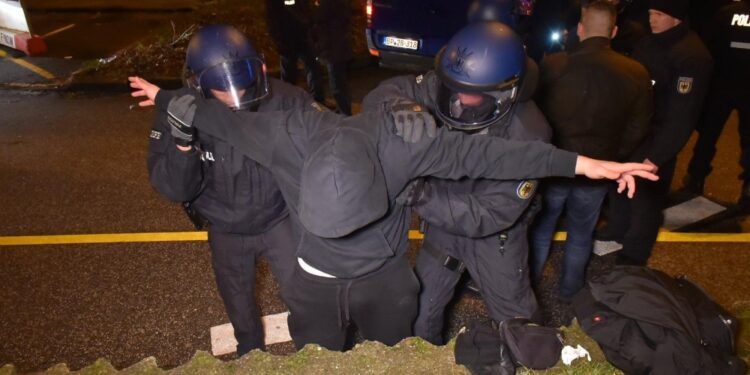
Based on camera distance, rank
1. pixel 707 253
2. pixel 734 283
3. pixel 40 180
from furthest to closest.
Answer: pixel 40 180 → pixel 707 253 → pixel 734 283

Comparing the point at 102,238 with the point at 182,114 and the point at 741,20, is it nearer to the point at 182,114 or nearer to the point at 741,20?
the point at 182,114

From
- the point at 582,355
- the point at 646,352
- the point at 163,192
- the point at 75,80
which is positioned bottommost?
the point at 75,80

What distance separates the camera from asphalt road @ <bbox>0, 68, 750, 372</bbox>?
3562 millimetres

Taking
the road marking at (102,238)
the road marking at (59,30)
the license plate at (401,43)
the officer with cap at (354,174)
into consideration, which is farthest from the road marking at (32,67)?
the officer with cap at (354,174)

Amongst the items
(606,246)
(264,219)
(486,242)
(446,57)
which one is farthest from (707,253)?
(264,219)

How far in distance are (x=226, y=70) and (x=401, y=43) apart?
522cm

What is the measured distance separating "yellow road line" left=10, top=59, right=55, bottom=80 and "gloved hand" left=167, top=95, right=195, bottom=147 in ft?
27.6

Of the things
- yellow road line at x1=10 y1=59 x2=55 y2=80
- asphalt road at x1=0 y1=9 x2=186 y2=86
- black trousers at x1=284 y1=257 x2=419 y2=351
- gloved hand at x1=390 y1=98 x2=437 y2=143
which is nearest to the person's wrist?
gloved hand at x1=390 y1=98 x2=437 y2=143

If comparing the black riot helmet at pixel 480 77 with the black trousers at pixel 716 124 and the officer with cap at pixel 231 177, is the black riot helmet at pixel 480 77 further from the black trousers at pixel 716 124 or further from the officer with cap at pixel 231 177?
the black trousers at pixel 716 124

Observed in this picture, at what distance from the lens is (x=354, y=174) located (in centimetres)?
184

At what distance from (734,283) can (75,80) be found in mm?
9104

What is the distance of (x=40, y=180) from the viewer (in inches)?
227

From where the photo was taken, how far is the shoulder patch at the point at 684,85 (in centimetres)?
354

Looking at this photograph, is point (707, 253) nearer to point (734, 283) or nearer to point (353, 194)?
point (734, 283)
